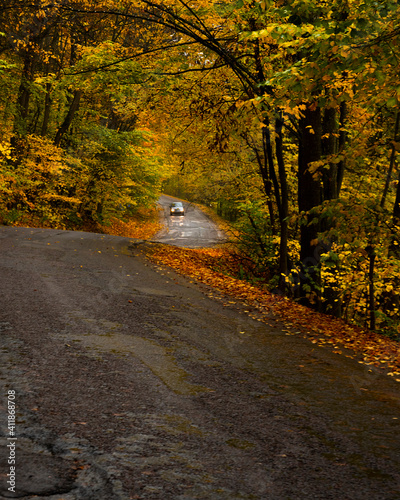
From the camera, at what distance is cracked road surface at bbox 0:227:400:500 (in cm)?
300

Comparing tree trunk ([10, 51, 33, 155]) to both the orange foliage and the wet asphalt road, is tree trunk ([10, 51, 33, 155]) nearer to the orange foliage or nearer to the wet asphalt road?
the wet asphalt road

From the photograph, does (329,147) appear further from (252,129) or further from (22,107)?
(22,107)

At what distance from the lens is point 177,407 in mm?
4164

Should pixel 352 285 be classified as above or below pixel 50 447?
above

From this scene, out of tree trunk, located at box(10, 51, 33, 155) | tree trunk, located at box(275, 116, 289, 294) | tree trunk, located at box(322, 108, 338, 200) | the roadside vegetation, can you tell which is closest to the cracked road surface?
the roadside vegetation

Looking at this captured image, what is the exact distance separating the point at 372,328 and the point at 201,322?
470cm

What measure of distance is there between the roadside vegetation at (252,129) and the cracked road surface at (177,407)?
2.22m

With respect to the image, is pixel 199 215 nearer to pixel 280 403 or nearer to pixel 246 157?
pixel 246 157

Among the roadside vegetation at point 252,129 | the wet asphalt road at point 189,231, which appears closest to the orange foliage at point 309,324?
the roadside vegetation at point 252,129

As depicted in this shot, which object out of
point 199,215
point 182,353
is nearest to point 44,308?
point 182,353

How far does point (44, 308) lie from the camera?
6.78m

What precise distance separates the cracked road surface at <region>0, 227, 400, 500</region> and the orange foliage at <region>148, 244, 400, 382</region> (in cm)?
46

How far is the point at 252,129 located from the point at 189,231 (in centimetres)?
2553

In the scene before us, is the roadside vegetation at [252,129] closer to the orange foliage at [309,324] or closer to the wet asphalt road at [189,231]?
the orange foliage at [309,324]
